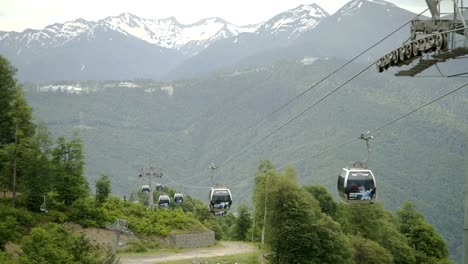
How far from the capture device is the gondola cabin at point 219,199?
4053cm

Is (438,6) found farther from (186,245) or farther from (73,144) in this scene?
(186,245)

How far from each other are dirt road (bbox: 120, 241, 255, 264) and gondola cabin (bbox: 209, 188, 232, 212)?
16.5 meters

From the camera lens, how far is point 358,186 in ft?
79.2

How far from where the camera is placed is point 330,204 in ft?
263

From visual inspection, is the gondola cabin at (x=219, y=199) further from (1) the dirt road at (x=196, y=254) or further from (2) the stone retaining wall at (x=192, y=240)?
(2) the stone retaining wall at (x=192, y=240)

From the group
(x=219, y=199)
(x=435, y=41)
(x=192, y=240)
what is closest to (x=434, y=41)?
(x=435, y=41)

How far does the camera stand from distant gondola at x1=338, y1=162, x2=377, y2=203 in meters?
24.1

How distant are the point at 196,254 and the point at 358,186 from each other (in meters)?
40.5

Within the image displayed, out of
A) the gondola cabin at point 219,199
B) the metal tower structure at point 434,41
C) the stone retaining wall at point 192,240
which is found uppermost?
the metal tower structure at point 434,41

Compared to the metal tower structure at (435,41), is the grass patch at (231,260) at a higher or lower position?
lower

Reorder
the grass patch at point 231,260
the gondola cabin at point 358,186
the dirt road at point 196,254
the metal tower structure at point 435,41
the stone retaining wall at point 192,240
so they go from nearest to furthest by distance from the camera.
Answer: the metal tower structure at point 435,41 → the gondola cabin at point 358,186 → the grass patch at point 231,260 → the dirt road at point 196,254 → the stone retaining wall at point 192,240

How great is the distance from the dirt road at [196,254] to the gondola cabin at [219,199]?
16506 millimetres

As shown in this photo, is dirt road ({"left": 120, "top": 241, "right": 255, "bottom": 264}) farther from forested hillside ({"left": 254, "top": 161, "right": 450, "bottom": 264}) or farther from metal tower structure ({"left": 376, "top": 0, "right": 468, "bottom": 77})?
metal tower structure ({"left": 376, "top": 0, "right": 468, "bottom": 77})

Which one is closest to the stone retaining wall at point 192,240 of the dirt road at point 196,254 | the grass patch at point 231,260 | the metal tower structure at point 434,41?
the dirt road at point 196,254
